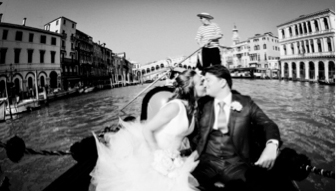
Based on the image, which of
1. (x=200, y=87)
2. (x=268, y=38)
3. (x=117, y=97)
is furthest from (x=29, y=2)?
(x=117, y=97)

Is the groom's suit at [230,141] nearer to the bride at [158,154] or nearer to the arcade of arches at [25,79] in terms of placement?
the bride at [158,154]

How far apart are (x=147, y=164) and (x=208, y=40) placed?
1.41 m

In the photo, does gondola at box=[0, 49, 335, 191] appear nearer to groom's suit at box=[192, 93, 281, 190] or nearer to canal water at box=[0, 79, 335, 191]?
groom's suit at box=[192, 93, 281, 190]

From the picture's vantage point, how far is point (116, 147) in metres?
1.31

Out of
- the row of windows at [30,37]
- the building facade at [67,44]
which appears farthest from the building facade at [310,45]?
the row of windows at [30,37]

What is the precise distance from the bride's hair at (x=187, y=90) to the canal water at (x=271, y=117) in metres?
1.23

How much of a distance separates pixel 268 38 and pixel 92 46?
9.58 ft

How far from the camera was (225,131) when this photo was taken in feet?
3.95

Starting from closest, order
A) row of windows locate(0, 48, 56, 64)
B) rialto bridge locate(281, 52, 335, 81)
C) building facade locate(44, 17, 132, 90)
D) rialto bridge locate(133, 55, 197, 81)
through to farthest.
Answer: rialto bridge locate(133, 55, 197, 81) < rialto bridge locate(281, 52, 335, 81) < building facade locate(44, 17, 132, 90) < row of windows locate(0, 48, 56, 64)

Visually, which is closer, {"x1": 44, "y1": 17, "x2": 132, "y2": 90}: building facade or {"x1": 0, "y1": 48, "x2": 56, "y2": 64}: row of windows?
{"x1": 44, "y1": 17, "x2": 132, "y2": 90}: building facade

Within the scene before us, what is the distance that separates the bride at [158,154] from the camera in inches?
40.8

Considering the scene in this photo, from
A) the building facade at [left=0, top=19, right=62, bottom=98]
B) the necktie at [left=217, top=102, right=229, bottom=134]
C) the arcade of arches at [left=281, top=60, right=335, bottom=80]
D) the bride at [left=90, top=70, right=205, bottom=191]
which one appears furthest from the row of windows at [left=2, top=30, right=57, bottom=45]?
the arcade of arches at [left=281, top=60, right=335, bottom=80]

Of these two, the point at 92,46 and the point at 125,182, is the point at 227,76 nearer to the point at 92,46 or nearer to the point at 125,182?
the point at 125,182

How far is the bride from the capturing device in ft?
3.40
